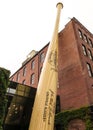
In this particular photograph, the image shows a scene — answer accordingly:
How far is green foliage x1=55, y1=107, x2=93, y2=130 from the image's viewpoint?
48.2 ft

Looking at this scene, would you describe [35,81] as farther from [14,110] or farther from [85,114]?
[85,114]

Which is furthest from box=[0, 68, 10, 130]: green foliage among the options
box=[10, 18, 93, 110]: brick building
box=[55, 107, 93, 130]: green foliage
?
box=[10, 18, 93, 110]: brick building

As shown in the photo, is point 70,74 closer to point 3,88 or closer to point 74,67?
point 74,67

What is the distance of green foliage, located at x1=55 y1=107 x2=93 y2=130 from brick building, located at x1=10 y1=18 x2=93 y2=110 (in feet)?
3.38

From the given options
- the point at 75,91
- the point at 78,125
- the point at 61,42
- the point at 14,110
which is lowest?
the point at 78,125

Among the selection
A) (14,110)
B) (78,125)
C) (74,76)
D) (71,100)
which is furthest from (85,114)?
(14,110)

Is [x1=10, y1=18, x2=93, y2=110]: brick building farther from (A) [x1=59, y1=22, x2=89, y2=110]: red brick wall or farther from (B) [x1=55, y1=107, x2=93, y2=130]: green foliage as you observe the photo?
(B) [x1=55, y1=107, x2=93, y2=130]: green foliage

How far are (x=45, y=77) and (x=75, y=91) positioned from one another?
6498 millimetres

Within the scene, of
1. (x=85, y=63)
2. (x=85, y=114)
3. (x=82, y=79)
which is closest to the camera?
(x=85, y=114)

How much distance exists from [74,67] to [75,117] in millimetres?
5845

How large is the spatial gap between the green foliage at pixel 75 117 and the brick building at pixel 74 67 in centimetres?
103

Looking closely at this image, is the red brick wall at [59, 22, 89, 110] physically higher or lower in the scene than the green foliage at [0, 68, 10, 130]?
higher

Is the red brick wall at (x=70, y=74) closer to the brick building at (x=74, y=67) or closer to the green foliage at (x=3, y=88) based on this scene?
the brick building at (x=74, y=67)

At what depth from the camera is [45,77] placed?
12.7m
